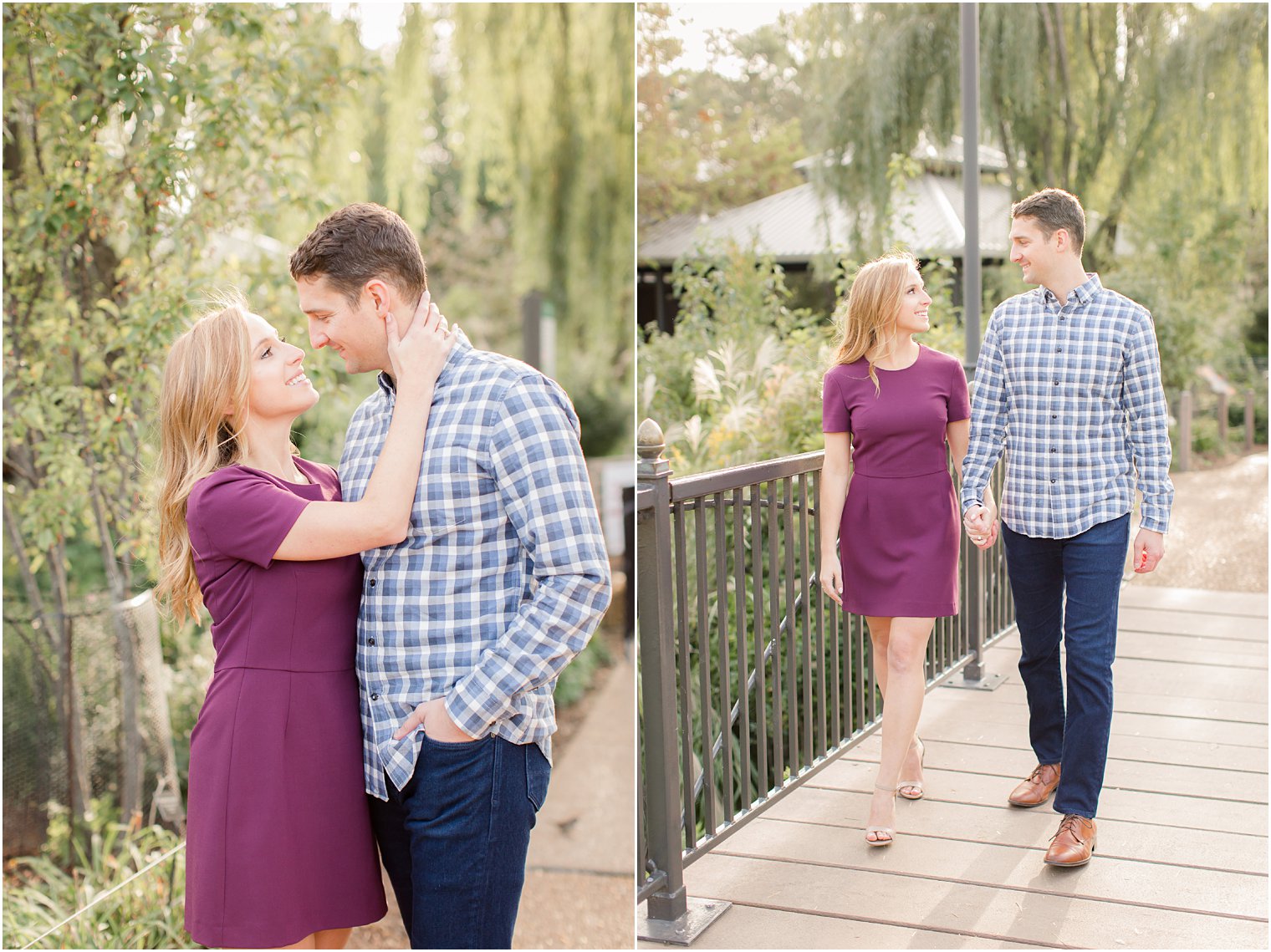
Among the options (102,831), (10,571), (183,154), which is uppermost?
(183,154)

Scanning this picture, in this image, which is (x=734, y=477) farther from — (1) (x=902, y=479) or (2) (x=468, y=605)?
(2) (x=468, y=605)

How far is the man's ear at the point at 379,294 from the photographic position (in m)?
1.80

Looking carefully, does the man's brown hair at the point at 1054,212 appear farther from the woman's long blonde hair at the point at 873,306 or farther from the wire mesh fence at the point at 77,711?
the wire mesh fence at the point at 77,711

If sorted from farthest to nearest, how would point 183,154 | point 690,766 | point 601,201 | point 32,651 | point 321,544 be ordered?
point 601,201
point 32,651
point 183,154
point 690,766
point 321,544

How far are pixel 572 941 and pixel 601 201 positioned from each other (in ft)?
14.8

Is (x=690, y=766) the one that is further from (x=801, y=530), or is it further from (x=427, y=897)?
(x=427, y=897)

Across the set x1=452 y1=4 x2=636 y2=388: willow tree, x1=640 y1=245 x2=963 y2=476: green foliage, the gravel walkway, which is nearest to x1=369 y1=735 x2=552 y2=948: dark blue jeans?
x1=640 y1=245 x2=963 y2=476: green foliage

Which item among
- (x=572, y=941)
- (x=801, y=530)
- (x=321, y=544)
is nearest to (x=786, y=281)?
(x=572, y=941)


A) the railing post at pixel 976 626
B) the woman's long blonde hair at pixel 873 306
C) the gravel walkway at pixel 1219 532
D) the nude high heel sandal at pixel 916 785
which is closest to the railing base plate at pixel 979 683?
the railing post at pixel 976 626

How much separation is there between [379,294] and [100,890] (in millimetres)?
3052

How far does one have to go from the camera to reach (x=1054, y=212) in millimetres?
2781

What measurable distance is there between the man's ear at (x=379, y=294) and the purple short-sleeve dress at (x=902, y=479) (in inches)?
55.6

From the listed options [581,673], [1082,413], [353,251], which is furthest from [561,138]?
[353,251]

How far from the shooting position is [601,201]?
23.8 ft
